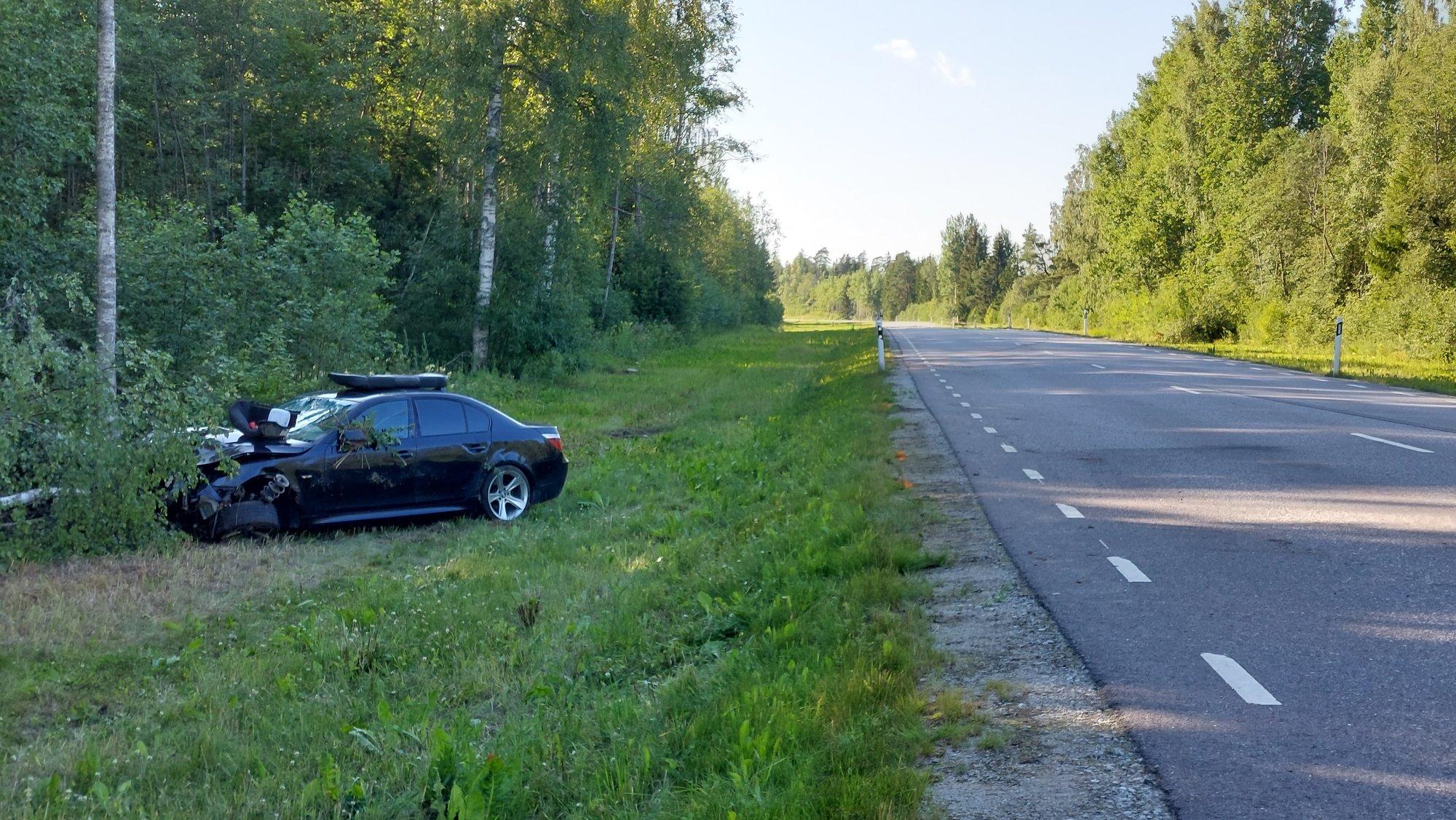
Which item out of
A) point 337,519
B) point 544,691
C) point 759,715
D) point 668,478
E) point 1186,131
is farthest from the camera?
point 1186,131

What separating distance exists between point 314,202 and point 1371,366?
2566 cm

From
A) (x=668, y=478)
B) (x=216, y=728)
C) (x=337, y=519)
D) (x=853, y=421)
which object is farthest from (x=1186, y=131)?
(x=216, y=728)

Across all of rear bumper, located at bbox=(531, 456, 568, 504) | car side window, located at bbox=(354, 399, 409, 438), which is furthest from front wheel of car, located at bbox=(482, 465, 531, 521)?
car side window, located at bbox=(354, 399, 409, 438)

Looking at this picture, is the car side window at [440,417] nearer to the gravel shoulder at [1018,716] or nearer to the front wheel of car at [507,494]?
the front wheel of car at [507,494]

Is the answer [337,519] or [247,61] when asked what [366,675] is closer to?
[337,519]

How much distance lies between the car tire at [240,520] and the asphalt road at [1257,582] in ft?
21.1

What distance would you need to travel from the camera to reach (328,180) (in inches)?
1310

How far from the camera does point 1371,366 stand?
91.3 ft

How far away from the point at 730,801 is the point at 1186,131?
57901 millimetres

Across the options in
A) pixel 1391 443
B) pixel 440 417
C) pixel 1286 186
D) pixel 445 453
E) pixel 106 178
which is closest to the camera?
pixel 445 453

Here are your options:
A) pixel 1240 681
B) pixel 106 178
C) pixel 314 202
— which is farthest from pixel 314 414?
pixel 314 202

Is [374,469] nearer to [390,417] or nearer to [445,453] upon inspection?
[390,417]

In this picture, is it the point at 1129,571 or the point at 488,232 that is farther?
the point at 488,232

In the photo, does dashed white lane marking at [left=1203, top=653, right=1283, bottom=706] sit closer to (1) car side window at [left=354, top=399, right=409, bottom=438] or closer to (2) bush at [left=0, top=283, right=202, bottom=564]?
(1) car side window at [left=354, top=399, right=409, bottom=438]
